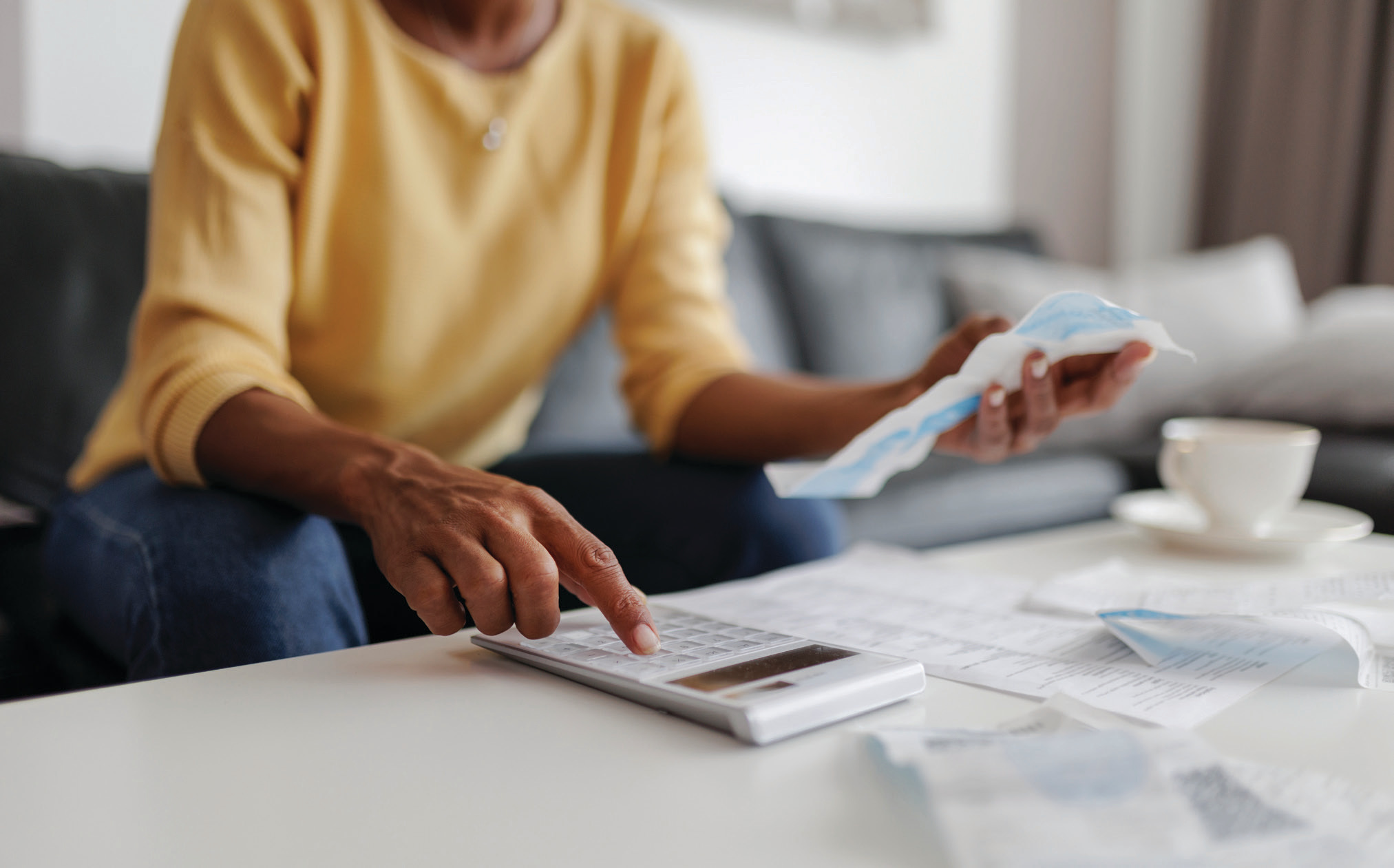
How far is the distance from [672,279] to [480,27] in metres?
0.31

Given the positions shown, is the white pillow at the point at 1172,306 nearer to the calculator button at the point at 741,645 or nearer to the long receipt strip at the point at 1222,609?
the long receipt strip at the point at 1222,609

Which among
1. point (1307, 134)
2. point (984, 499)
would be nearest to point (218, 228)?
point (984, 499)

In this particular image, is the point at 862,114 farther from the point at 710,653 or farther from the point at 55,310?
the point at 710,653

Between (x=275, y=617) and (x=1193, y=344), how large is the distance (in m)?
1.96

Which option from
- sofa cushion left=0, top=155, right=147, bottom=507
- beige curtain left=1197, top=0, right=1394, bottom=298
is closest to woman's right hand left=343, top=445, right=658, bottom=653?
sofa cushion left=0, top=155, right=147, bottom=507

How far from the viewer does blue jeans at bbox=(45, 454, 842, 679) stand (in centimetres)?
57

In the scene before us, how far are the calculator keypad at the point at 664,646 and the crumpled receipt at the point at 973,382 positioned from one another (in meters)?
0.12

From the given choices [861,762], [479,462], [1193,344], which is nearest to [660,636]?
[861,762]

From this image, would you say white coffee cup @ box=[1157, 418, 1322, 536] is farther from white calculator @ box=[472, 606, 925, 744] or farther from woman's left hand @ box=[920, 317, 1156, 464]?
white calculator @ box=[472, 606, 925, 744]

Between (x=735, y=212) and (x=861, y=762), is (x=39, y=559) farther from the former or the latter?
(x=735, y=212)

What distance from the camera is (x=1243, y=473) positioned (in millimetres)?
793

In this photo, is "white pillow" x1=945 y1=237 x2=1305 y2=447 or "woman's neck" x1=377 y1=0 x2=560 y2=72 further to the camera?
"white pillow" x1=945 y1=237 x2=1305 y2=447

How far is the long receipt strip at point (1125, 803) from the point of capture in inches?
10.8

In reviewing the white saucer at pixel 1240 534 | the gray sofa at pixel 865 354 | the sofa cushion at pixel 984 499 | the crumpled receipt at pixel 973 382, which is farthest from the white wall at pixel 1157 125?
the crumpled receipt at pixel 973 382
